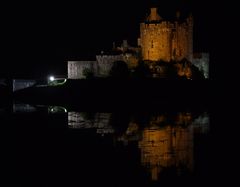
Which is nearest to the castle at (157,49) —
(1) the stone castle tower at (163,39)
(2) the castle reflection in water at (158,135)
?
(1) the stone castle tower at (163,39)

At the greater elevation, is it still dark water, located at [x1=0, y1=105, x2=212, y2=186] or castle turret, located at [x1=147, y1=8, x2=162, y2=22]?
castle turret, located at [x1=147, y1=8, x2=162, y2=22]

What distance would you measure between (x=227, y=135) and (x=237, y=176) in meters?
7.91

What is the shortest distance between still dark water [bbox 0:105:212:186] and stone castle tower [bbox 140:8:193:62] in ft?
87.9

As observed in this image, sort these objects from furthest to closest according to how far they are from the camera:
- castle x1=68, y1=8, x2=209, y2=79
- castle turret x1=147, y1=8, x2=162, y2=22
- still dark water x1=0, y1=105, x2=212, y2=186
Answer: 1. castle turret x1=147, y1=8, x2=162, y2=22
2. castle x1=68, y1=8, x2=209, y2=79
3. still dark water x1=0, y1=105, x2=212, y2=186

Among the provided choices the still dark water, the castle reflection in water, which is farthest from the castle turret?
the still dark water

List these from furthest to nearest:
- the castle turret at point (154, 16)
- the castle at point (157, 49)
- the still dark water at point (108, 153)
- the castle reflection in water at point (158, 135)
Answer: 1. the castle turret at point (154, 16)
2. the castle at point (157, 49)
3. the castle reflection in water at point (158, 135)
4. the still dark water at point (108, 153)

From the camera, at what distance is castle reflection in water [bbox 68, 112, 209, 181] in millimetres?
15484

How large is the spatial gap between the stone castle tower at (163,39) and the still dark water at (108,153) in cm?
2680

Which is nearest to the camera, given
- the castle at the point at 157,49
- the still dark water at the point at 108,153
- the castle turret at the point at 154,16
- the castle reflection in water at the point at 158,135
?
the still dark water at the point at 108,153

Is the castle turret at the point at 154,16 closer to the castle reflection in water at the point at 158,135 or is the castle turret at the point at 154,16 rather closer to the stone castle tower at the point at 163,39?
the stone castle tower at the point at 163,39

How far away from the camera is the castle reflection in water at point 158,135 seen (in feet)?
50.8

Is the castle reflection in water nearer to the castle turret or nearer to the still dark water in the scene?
the still dark water

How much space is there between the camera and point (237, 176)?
1367 centimetres

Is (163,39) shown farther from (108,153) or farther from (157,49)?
(108,153)
